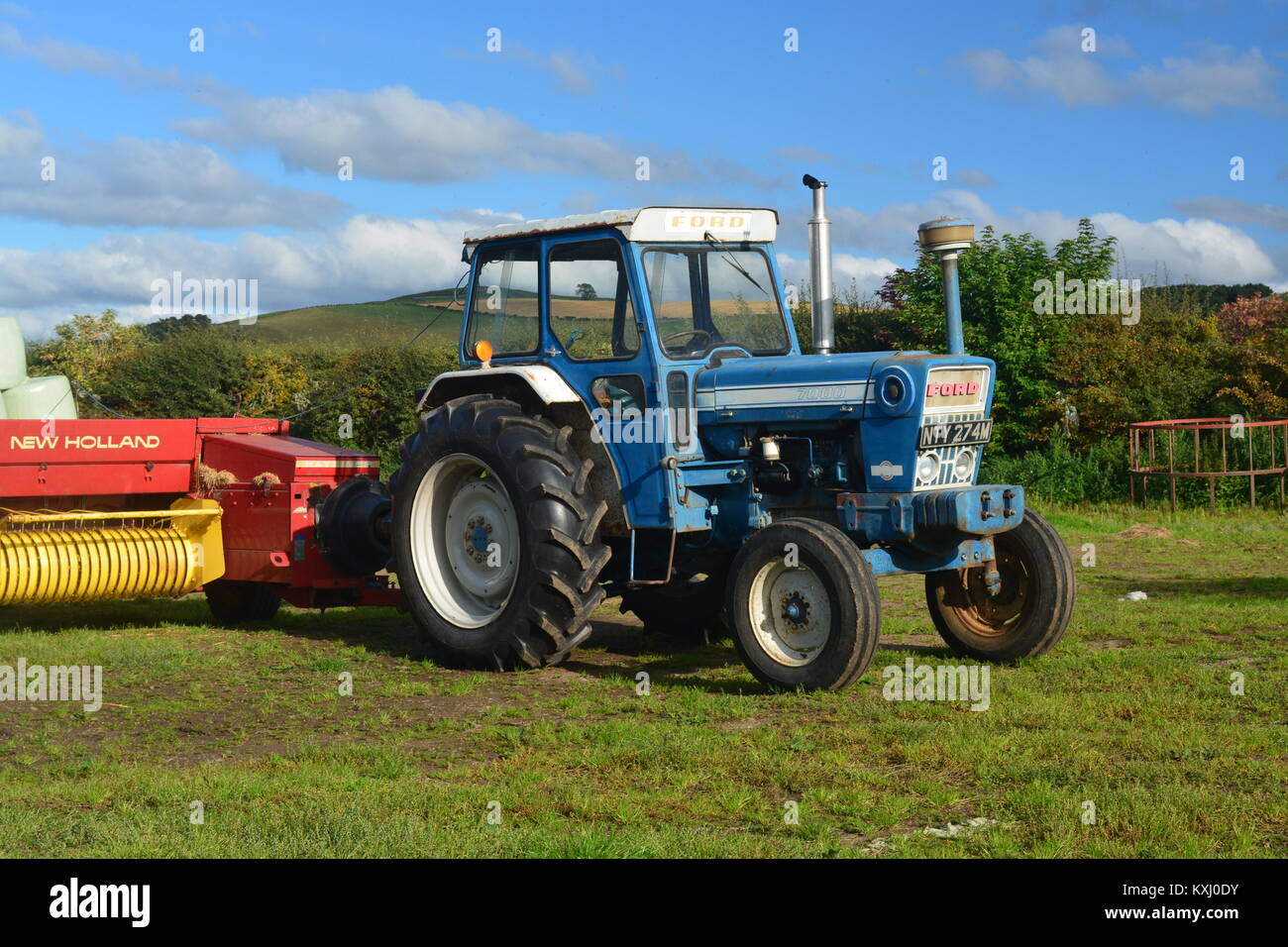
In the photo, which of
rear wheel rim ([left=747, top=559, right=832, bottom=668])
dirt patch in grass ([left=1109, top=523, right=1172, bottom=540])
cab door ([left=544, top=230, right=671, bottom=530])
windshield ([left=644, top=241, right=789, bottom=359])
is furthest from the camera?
dirt patch in grass ([left=1109, top=523, right=1172, bottom=540])

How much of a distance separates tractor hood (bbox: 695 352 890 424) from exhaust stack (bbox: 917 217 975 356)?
0.46 m

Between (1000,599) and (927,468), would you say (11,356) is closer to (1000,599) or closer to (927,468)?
(927,468)

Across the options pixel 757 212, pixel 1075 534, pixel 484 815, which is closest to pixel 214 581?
pixel 757 212

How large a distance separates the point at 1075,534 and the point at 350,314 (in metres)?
34.7

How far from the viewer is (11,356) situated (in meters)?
10.8

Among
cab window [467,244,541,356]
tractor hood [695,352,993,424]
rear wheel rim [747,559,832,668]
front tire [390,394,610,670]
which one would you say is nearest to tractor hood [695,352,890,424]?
tractor hood [695,352,993,424]

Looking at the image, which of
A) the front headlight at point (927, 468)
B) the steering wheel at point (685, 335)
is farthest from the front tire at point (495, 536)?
the front headlight at point (927, 468)

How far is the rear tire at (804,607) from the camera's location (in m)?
6.96

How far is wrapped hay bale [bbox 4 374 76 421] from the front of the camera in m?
10.7

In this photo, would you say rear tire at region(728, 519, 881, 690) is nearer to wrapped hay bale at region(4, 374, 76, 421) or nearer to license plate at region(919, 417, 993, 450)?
license plate at region(919, 417, 993, 450)

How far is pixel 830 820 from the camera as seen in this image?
5020mm

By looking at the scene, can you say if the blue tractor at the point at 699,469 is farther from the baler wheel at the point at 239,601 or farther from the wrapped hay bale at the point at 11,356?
the wrapped hay bale at the point at 11,356

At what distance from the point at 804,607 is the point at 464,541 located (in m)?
2.55

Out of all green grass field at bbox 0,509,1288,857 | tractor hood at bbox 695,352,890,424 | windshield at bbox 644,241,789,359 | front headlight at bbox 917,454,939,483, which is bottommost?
green grass field at bbox 0,509,1288,857
